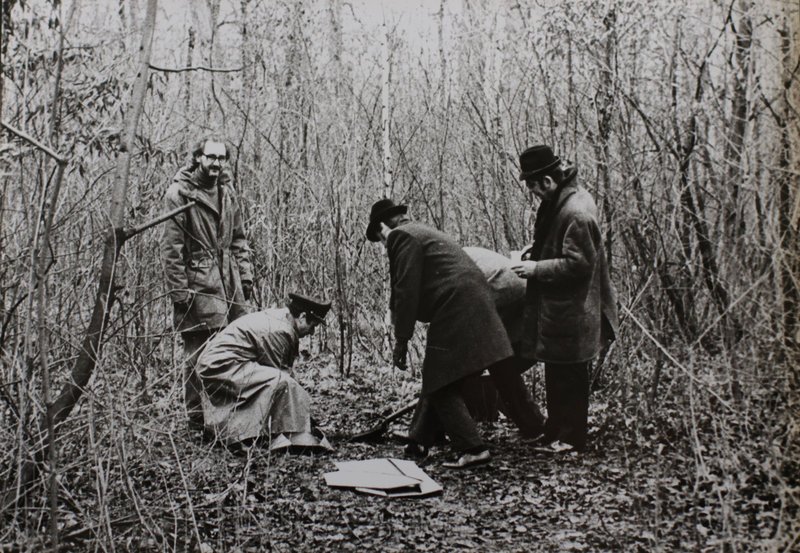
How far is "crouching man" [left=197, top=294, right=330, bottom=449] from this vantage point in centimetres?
612

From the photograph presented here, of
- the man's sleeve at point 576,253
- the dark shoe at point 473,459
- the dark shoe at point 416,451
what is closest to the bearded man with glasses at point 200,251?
the dark shoe at point 416,451

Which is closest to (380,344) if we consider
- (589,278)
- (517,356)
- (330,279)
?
(330,279)

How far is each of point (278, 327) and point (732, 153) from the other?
3.62 m

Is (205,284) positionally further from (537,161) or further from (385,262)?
(385,262)

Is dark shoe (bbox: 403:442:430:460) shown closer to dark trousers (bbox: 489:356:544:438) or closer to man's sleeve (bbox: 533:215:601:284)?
dark trousers (bbox: 489:356:544:438)

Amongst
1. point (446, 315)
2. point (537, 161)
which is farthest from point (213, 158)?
point (537, 161)

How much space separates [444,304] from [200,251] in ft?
7.30

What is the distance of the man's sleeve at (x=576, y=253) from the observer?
573 cm

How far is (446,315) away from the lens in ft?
19.6

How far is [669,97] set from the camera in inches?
269

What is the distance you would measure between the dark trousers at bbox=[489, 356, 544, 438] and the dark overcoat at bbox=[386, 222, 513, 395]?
47cm

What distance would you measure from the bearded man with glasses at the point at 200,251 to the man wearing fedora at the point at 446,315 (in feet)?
5.12

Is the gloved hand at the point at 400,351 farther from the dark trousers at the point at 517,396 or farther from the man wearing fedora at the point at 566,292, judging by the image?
the man wearing fedora at the point at 566,292

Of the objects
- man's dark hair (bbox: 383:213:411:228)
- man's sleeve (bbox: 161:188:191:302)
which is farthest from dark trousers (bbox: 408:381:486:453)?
man's sleeve (bbox: 161:188:191:302)
